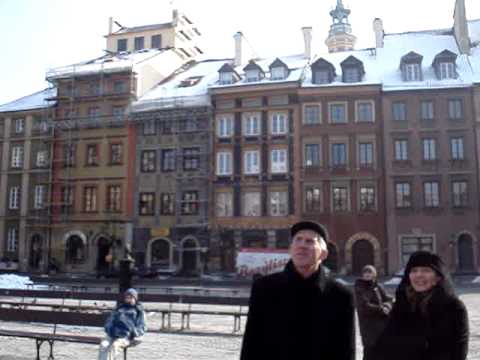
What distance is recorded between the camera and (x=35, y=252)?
38469 mm

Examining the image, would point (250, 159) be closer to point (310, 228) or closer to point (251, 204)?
point (251, 204)

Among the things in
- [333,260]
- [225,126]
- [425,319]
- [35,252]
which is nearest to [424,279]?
[425,319]

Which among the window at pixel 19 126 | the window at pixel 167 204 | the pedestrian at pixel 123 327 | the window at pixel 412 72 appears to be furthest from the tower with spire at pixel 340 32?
the pedestrian at pixel 123 327

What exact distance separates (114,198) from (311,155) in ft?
44.2

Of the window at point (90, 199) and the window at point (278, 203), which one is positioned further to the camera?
the window at point (90, 199)

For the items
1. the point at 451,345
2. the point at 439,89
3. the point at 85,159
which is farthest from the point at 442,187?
the point at 451,345

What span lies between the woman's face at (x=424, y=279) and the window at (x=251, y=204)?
100ft

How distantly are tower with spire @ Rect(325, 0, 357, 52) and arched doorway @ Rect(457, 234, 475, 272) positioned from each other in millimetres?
22619

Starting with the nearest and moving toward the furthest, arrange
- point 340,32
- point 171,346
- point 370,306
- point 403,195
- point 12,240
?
point 370,306 → point 171,346 → point 403,195 → point 12,240 → point 340,32

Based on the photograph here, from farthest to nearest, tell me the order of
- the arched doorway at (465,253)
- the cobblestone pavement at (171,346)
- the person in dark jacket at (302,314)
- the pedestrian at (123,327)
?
the arched doorway at (465,253)
the cobblestone pavement at (171,346)
the pedestrian at (123,327)
the person in dark jacket at (302,314)

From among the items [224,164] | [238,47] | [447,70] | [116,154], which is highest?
[238,47]

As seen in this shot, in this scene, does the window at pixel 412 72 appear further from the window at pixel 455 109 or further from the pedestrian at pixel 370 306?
the pedestrian at pixel 370 306

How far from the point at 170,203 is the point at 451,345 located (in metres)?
33.4

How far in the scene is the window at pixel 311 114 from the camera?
3391 centimetres
